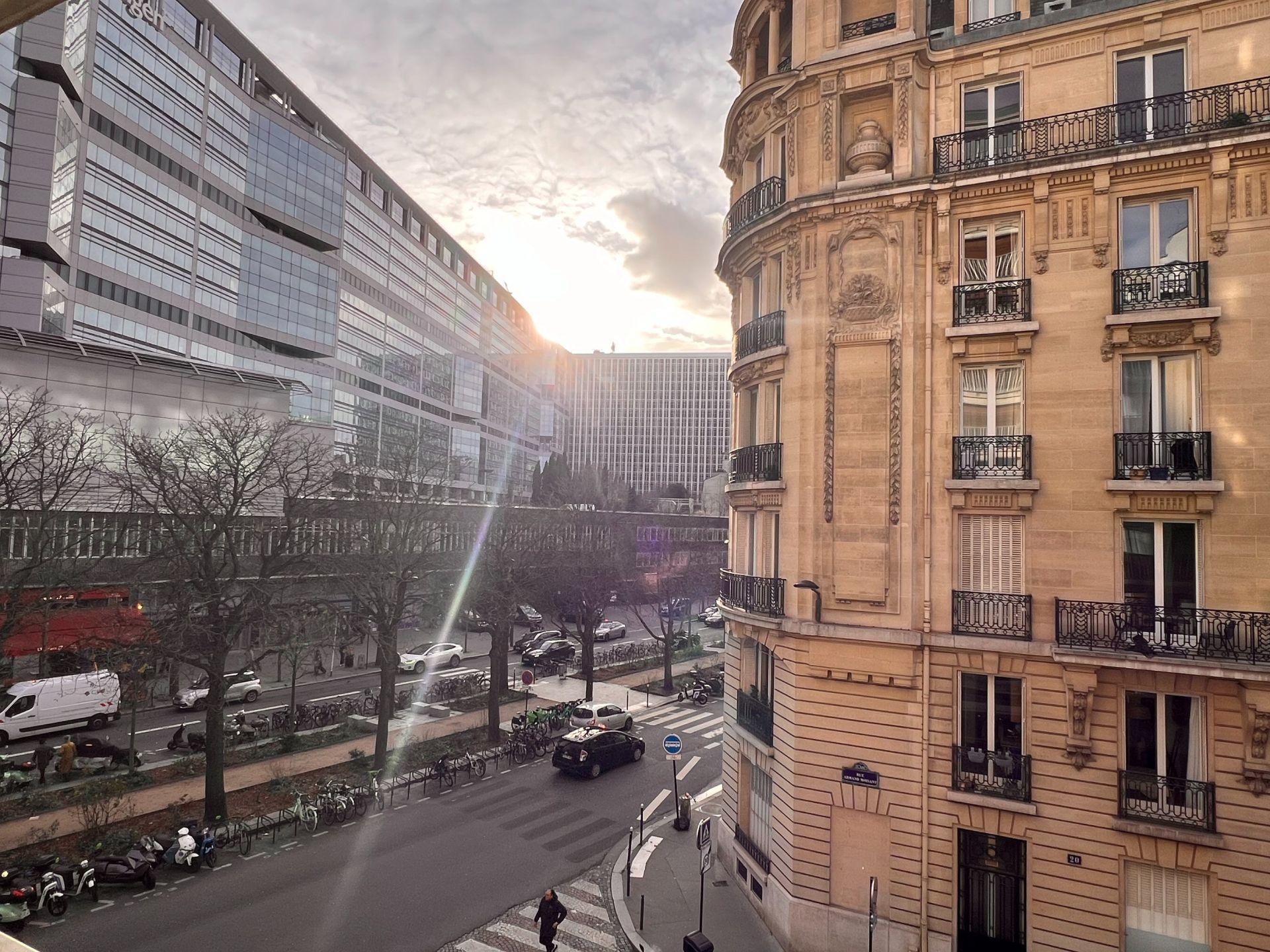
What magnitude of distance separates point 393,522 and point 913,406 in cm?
2104

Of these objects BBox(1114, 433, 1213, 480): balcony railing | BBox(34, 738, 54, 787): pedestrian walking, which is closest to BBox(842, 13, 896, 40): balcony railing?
BBox(1114, 433, 1213, 480): balcony railing

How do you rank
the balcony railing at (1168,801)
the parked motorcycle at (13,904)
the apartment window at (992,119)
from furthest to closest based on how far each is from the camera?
the apartment window at (992,119) → the parked motorcycle at (13,904) → the balcony railing at (1168,801)

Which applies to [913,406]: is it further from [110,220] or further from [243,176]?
[243,176]

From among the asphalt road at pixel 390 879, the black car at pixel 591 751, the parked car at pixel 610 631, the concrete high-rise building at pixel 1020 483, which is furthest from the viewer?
the parked car at pixel 610 631

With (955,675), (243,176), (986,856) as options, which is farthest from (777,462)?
(243,176)

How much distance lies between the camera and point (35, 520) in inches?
976

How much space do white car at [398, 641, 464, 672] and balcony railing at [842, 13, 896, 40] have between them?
39.1 m

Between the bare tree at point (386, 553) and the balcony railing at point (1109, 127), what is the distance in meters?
22.2

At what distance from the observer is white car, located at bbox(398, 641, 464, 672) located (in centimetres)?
4344

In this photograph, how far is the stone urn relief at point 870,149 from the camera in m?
15.7

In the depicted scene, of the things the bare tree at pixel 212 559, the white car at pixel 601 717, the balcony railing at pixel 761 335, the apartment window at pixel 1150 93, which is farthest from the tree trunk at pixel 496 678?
the apartment window at pixel 1150 93

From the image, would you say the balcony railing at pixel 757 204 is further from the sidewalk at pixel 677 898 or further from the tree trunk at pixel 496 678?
the tree trunk at pixel 496 678

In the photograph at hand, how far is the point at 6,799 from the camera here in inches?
829

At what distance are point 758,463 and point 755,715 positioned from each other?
6373 mm
